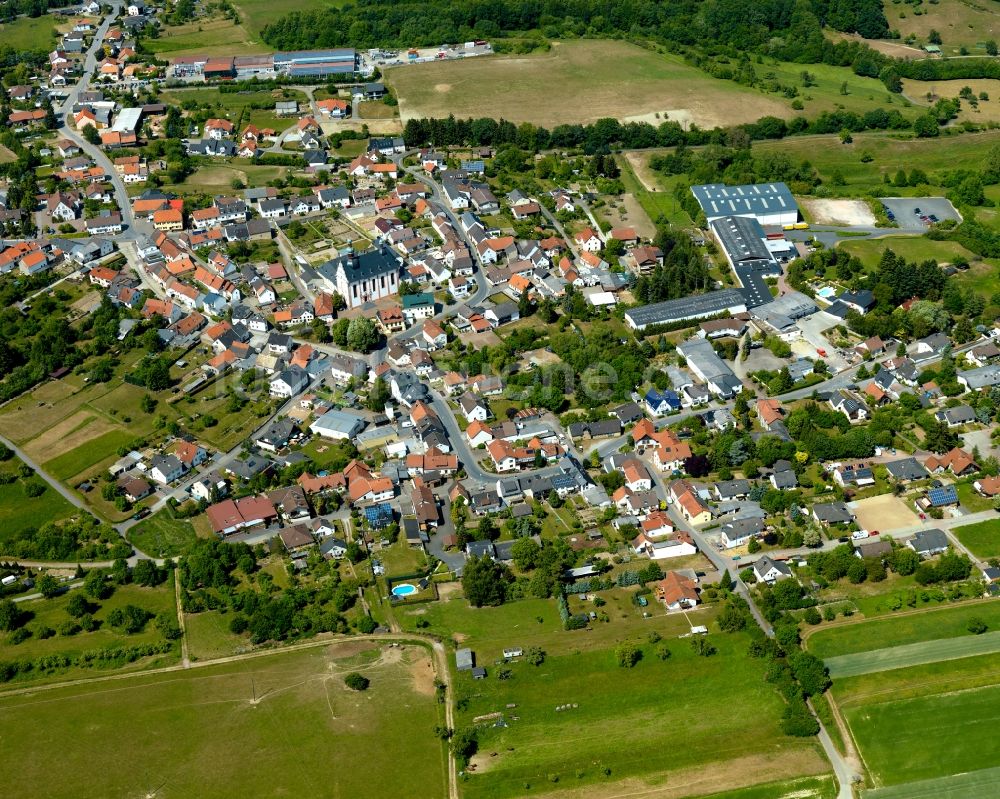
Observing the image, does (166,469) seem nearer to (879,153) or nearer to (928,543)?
(928,543)

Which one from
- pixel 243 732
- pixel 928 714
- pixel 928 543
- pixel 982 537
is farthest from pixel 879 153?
pixel 243 732

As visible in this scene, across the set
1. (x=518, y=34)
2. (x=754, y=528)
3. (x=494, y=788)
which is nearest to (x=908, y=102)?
(x=518, y=34)

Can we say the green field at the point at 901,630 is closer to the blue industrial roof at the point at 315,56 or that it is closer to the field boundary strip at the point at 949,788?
the field boundary strip at the point at 949,788

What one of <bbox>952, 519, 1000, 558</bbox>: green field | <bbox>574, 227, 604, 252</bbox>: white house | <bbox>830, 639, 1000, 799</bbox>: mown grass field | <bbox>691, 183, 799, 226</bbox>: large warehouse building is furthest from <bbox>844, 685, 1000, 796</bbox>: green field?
<bbox>691, 183, 799, 226</bbox>: large warehouse building

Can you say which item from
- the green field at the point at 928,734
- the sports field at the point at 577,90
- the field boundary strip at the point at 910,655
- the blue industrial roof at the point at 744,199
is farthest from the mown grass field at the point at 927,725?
the sports field at the point at 577,90

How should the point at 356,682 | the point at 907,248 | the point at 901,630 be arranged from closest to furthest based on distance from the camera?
the point at 356,682 < the point at 901,630 < the point at 907,248

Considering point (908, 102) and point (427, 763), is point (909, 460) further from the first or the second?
point (908, 102)
